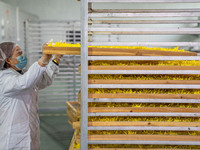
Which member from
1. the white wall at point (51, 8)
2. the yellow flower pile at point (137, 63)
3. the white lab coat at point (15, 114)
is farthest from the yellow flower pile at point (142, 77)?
the white wall at point (51, 8)

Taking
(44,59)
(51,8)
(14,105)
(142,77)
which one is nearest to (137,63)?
(142,77)

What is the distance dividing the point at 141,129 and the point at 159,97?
28cm

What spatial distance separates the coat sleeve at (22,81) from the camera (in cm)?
207

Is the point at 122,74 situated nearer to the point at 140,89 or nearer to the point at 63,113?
the point at 140,89

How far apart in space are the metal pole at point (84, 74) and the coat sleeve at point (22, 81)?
0.66 meters

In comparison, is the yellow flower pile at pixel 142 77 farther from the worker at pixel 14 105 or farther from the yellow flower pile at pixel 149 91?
the worker at pixel 14 105

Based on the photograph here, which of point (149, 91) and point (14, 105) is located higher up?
point (149, 91)

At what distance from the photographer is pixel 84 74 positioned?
1600 millimetres

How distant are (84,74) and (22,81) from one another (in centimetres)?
82

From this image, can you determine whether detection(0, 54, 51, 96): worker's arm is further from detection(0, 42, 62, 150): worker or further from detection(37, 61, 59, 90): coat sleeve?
detection(37, 61, 59, 90): coat sleeve

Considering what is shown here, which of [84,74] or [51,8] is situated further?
[51,8]

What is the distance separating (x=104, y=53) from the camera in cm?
163

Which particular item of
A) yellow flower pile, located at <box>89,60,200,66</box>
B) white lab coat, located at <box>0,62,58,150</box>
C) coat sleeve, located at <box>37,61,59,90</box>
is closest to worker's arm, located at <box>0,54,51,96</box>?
white lab coat, located at <box>0,62,58,150</box>

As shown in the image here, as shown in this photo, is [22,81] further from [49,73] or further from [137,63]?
[137,63]
